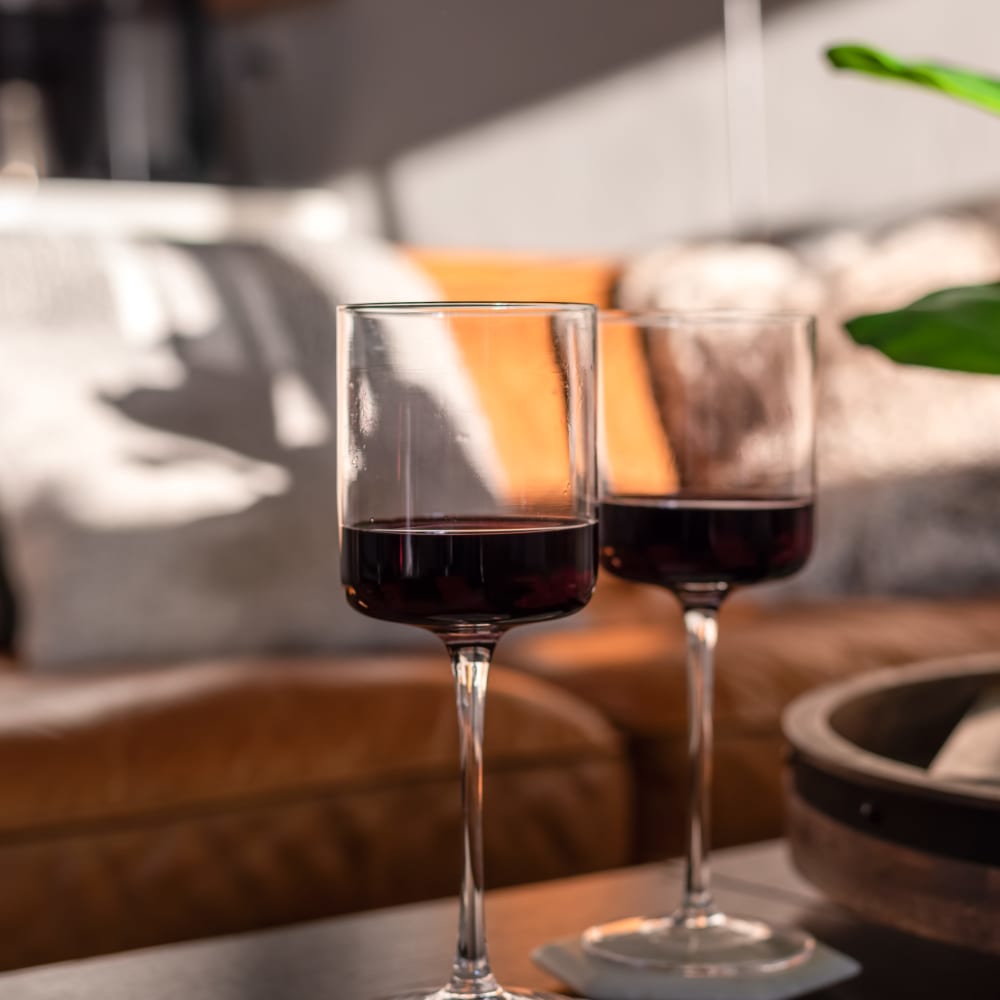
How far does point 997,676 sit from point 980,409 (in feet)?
4.45

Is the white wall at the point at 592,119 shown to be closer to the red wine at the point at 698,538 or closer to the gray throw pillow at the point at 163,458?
the gray throw pillow at the point at 163,458

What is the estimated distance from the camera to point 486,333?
0.64m

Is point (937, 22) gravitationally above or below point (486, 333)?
above

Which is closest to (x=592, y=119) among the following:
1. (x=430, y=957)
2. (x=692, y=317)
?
(x=692, y=317)

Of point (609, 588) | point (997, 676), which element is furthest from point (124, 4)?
point (997, 676)

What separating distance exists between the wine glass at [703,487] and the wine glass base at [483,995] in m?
0.09

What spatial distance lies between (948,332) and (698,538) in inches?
6.4

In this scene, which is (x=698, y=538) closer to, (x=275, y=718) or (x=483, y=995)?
(x=483, y=995)

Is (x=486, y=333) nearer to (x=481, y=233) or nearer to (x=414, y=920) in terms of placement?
(x=414, y=920)

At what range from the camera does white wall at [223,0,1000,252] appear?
2.90 metres

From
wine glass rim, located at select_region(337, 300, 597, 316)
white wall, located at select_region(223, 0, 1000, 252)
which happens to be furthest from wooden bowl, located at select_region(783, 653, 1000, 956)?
white wall, located at select_region(223, 0, 1000, 252)

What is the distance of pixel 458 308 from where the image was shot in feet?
2.07

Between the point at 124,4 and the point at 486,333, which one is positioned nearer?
the point at 486,333

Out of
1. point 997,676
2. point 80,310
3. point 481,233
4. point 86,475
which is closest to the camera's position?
A: point 997,676
